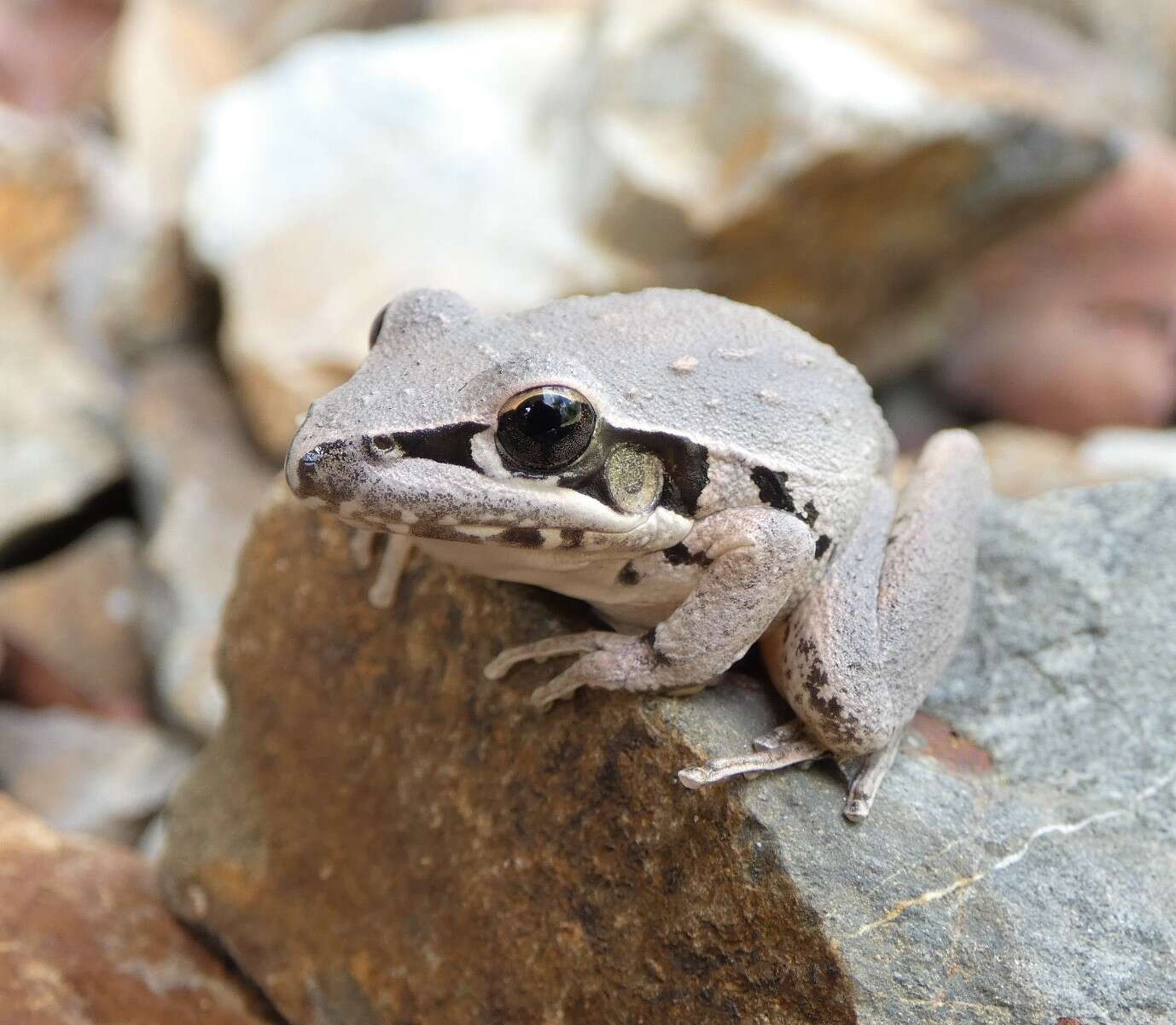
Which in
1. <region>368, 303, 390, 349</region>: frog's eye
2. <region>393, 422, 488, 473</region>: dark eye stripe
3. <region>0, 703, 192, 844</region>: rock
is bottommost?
<region>0, 703, 192, 844</region>: rock

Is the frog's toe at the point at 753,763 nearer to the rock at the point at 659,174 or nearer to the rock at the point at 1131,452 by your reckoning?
the rock at the point at 1131,452

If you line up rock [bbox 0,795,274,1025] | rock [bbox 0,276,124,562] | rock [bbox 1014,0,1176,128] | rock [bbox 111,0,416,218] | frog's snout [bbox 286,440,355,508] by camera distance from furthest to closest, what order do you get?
rock [bbox 1014,0,1176,128] < rock [bbox 111,0,416,218] < rock [bbox 0,276,124,562] < rock [bbox 0,795,274,1025] < frog's snout [bbox 286,440,355,508]

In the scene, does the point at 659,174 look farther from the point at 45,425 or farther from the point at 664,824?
the point at 664,824

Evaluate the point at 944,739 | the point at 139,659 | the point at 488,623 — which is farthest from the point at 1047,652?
the point at 139,659

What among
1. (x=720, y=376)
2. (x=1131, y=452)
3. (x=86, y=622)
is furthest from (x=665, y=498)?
(x=1131, y=452)

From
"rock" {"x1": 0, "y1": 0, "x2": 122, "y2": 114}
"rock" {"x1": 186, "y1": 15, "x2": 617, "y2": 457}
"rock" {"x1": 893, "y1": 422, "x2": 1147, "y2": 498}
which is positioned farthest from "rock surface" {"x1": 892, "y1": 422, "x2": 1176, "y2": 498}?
"rock" {"x1": 0, "y1": 0, "x2": 122, "y2": 114}

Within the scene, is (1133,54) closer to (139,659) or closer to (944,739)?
(944,739)

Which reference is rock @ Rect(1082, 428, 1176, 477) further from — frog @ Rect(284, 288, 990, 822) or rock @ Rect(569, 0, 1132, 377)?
frog @ Rect(284, 288, 990, 822)
